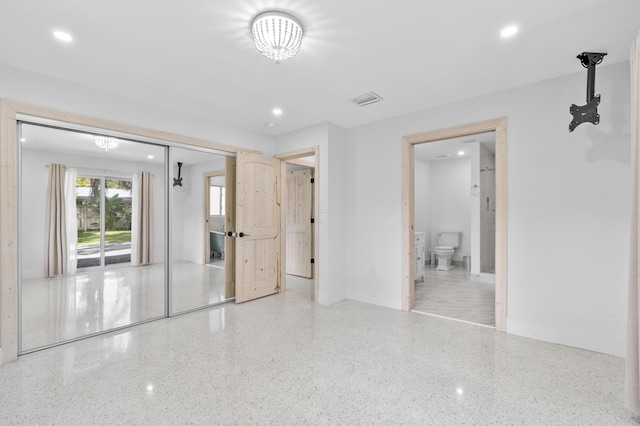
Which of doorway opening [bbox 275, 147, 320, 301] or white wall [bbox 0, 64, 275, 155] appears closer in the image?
white wall [bbox 0, 64, 275, 155]

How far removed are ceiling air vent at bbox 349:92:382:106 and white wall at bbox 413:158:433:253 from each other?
Answer: 3.89 meters

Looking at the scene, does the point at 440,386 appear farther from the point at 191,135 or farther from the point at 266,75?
the point at 191,135

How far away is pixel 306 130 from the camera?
174 inches

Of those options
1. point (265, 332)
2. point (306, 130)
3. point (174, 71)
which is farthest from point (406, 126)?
point (265, 332)

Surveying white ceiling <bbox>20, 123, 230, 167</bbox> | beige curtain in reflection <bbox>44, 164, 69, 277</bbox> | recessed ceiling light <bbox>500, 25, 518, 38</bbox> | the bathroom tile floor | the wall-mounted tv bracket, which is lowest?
the bathroom tile floor

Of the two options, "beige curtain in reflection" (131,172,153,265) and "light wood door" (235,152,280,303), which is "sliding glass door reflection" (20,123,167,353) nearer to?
"beige curtain in reflection" (131,172,153,265)

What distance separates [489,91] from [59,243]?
5099mm

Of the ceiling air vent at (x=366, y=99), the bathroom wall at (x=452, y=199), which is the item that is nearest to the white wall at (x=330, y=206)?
the ceiling air vent at (x=366, y=99)

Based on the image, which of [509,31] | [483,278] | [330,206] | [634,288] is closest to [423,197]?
[483,278]

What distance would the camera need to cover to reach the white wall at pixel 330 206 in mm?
4141

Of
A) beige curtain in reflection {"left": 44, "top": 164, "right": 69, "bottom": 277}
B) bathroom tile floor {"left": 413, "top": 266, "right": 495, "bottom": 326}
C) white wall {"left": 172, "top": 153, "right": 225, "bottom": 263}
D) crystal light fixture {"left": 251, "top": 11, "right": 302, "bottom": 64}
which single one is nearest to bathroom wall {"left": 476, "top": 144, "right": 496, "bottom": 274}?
bathroom tile floor {"left": 413, "top": 266, "right": 495, "bottom": 326}

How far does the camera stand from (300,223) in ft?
18.9

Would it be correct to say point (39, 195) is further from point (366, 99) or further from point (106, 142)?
point (366, 99)

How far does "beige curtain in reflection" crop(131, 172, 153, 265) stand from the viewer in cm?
379
